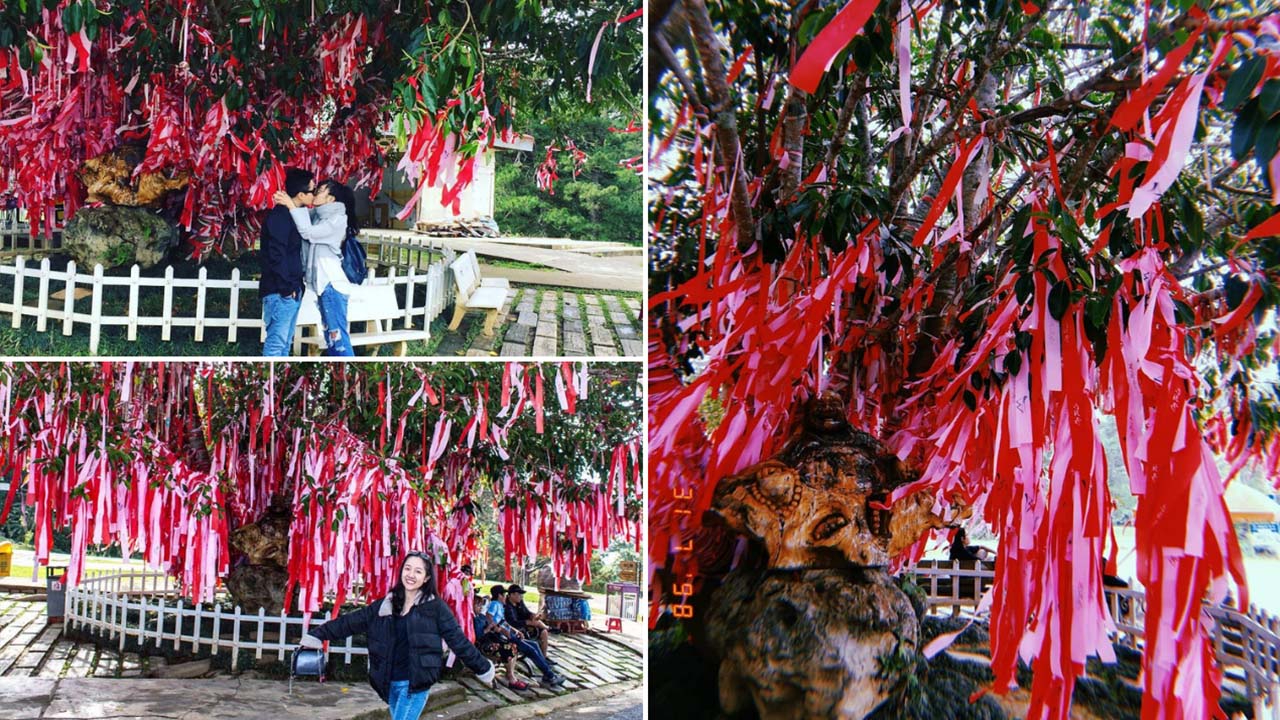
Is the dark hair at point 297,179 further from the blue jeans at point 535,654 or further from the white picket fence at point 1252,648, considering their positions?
the white picket fence at point 1252,648

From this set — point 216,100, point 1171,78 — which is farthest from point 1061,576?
point 216,100

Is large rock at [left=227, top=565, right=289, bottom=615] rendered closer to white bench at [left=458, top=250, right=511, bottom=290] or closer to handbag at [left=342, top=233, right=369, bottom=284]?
handbag at [left=342, top=233, right=369, bottom=284]

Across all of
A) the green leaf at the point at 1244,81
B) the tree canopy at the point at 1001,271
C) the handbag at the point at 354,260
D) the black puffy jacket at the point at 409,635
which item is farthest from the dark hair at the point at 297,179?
the green leaf at the point at 1244,81

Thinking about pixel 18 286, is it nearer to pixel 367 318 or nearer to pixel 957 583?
pixel 367 318

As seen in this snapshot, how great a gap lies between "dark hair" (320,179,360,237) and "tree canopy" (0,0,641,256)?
0.02 meters

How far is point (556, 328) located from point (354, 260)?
0.52 meters

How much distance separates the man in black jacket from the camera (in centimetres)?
211

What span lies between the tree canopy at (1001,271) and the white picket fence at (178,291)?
558 mm

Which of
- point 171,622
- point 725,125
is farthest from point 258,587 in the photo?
point 725,125

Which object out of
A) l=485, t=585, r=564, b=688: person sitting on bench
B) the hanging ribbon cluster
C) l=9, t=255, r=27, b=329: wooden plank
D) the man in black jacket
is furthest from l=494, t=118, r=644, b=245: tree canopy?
l=9, t=255, r=27, b=329: wooden plank

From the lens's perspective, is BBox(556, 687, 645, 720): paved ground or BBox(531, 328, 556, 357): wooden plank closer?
BBox(531, 328, 556, 357): wooden plank

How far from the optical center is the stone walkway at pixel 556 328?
2.11 m

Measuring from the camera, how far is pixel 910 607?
6.32 feet

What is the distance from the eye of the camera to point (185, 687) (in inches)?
97.0
